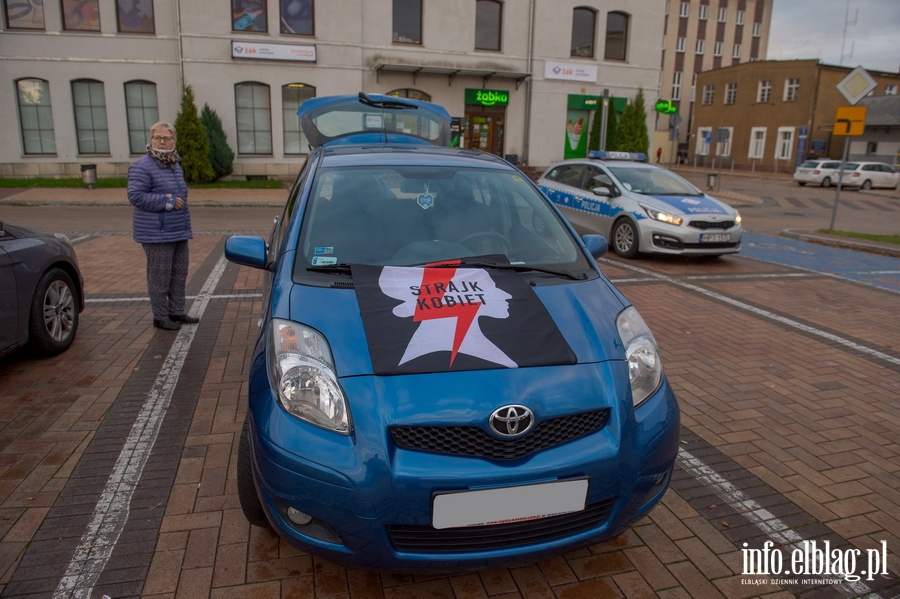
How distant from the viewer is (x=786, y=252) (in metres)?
11.9

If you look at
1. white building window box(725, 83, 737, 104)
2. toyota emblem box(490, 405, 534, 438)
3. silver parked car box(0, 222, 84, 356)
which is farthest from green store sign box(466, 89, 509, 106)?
white building window box(725, 83, 737, 104)

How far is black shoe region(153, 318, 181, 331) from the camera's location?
6.05 m

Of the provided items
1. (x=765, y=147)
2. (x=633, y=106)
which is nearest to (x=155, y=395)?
(x=633, y=106)

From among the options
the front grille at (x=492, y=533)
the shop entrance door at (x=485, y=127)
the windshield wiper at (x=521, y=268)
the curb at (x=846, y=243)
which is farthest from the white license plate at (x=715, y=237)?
the shop entrance door at (x=485, y=127)

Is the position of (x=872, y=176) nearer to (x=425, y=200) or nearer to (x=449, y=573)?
(x=425, y=200)

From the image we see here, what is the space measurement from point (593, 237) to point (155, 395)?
3.27 m

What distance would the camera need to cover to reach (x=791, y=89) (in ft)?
156

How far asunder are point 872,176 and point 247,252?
3773cm

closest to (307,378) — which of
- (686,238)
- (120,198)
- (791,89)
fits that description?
(686,238)

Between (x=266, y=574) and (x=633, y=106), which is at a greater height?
(x=633, y=106)

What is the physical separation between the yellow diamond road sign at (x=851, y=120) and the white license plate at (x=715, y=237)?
18.9 ft

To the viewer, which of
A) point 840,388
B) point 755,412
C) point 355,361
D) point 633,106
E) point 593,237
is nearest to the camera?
point 355,361

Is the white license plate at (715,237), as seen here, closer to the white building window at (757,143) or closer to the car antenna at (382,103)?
the car antenna at (382,103)

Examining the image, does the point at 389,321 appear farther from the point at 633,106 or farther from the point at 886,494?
the point at 633,106
